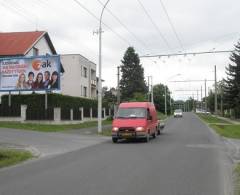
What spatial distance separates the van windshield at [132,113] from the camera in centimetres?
2714

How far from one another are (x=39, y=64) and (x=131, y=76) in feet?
→ 221

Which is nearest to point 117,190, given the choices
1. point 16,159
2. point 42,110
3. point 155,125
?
point 16,159

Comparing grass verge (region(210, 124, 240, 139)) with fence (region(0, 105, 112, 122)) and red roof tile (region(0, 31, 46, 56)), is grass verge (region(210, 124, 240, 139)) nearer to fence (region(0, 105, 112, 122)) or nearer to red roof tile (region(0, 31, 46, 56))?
fence (region(0, 105, 112, 122))

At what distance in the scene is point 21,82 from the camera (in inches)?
1700

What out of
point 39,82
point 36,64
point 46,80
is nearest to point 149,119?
point 46,80

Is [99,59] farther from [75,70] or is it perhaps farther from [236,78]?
[236,78]

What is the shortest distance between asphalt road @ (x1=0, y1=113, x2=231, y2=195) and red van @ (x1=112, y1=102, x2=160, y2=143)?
765 cm

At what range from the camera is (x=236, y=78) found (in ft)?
251

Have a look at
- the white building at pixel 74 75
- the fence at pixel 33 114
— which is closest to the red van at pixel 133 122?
the fence at pixel 33 114

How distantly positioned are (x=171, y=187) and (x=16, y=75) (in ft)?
114

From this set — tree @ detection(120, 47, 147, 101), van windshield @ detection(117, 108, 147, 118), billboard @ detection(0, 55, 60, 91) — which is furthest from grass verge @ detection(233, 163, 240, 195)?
tree @ detection(120, 47, 147, 101)

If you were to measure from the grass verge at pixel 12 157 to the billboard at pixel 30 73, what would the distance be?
23.6 meters

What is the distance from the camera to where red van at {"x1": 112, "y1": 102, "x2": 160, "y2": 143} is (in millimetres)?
25875

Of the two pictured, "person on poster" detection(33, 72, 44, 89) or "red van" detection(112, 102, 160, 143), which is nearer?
"red van" detection(112, 102, 160, 143)
